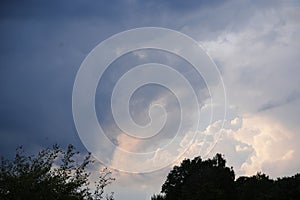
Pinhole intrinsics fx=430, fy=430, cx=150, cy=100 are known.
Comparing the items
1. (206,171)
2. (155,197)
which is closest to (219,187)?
(206,171)

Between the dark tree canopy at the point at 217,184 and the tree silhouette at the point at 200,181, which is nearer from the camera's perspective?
the dark tree canopy at the point at 217,184

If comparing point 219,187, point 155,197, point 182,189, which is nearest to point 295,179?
point 219,187

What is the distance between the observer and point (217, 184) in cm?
9556

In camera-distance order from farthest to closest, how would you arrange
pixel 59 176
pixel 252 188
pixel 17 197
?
pixel 252 188 < pixel 59 176 < pixel 17 197

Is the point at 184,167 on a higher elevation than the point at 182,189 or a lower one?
higher

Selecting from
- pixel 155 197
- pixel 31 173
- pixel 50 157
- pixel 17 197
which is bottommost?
pixel 17 197

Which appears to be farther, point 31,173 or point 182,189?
point 182,189

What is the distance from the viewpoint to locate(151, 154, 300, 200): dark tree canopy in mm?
69938

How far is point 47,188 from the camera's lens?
1877 centimetres

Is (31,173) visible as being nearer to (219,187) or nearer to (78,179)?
(78,179)

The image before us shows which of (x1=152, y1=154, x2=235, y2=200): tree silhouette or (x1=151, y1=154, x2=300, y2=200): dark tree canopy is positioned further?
(x1=152, y1=154, x2=235, y2=200): tree silhouette

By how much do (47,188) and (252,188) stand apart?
A: 70.1 meters

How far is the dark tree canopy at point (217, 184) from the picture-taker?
229ft

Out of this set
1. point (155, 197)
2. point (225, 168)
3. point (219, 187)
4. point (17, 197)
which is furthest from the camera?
point (155, 197)
